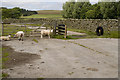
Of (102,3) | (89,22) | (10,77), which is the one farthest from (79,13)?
(10,77)

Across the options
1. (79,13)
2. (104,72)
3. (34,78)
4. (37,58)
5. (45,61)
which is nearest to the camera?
(34,78)

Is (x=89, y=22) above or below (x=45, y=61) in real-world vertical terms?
above

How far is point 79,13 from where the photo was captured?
53812 mm

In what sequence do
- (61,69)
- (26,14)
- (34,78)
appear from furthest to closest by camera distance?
(26,14) → (61,69) → (34,78)

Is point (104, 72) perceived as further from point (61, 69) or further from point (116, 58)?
point (116, 58)

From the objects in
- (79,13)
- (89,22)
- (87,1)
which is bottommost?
(89,22)

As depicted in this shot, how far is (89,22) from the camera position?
32.3m

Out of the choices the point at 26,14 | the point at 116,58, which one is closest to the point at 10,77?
the point at 116,58

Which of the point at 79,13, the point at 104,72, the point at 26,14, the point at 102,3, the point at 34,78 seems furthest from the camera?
the point at 26,14

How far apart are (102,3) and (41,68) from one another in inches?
1368

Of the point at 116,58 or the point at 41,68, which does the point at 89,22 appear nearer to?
the point at 116,58

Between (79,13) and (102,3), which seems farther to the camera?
(79,13)

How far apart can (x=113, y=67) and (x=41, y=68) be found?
11.6 ft

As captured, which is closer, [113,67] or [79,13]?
[113,67]
